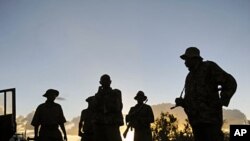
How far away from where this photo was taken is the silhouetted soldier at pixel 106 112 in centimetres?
1192

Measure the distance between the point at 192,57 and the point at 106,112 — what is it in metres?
3.67

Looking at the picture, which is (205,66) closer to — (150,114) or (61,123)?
(61,123)

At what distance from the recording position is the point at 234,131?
776cm

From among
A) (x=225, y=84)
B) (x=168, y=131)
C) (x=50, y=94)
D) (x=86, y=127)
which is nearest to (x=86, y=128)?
(x=86, y=127)

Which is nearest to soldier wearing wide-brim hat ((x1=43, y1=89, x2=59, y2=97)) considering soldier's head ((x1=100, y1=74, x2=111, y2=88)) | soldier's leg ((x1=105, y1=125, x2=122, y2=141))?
soldier's head ((x1=100, y1=74, x2=111, y2=88))

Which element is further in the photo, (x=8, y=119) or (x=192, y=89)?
(x=8, y=119)

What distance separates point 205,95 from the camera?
340 inches

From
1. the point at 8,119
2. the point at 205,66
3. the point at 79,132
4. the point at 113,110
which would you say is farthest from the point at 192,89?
the point at 79,132

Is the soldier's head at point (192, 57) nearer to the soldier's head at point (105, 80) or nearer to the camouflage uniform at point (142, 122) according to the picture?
the soldier's head at point (105, 80)

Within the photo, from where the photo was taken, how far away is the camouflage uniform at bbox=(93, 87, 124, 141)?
39.1 ft

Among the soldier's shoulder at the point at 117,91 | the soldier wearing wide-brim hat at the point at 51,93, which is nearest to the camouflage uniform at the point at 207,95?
the soldier's shoulder at the point at 117,91

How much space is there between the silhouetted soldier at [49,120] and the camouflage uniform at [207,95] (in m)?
5.51

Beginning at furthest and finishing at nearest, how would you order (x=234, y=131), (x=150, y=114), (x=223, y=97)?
(x=150, y=114), (x=223, y=97), (x=234, y=131)

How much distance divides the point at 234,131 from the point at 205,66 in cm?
151
